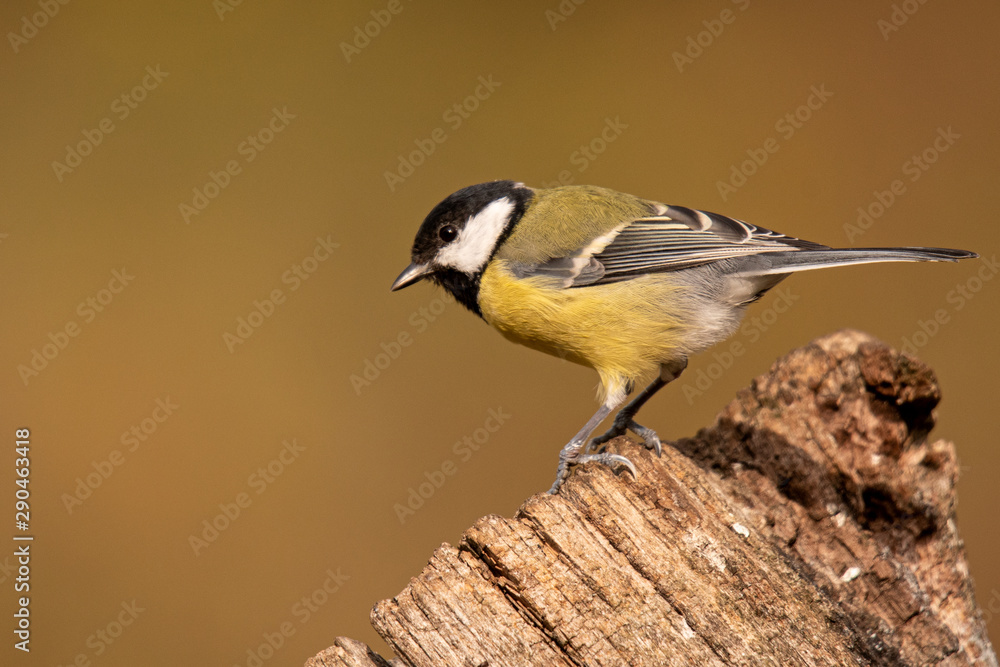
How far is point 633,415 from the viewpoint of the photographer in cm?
279

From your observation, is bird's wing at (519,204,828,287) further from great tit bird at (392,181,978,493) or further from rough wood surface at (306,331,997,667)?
rough wood surface at (306,331,997,667)

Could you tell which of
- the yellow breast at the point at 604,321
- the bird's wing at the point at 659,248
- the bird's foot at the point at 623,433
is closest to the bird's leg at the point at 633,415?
the bird's foot at the point at 623,433

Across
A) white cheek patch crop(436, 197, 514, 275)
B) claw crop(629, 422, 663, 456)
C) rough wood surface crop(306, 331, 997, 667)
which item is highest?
white cheek patch crop(436, 197, 514, 275)

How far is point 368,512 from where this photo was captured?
3928 millimetres

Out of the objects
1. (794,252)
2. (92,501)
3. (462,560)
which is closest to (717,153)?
(794,252)

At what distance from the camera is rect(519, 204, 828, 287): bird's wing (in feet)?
8.30

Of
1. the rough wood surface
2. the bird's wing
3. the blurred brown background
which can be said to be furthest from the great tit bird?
the blurred brown background

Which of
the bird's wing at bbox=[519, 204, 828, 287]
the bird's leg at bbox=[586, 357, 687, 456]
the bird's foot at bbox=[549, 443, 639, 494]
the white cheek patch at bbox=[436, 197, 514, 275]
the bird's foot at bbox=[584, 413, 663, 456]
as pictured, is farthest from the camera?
the white cheek patch at bbox=[436, 197, 514, 275]

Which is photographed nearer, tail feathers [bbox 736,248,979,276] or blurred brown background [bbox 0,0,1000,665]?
tail feathers [bbox 736,248,979,276]

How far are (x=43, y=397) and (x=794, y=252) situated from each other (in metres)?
3.79

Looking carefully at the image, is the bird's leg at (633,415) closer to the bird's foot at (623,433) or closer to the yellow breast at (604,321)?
the bird's foot at (623,433)

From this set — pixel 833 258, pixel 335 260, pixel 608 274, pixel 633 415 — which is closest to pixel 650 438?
pixel 633 415

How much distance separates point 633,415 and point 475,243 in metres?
0.88

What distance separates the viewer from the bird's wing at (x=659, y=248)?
253cm
